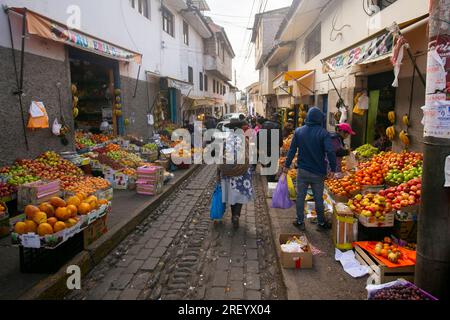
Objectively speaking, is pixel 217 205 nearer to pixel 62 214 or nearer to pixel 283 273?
pixel 283 273

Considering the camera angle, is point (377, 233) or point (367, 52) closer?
point (377, 233)

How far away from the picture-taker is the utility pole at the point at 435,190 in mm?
2689

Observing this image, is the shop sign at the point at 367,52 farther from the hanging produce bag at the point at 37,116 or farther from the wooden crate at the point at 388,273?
the hanging produce bag at the point at 37,116

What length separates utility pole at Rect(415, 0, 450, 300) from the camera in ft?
8.82

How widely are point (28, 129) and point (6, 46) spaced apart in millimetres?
1750

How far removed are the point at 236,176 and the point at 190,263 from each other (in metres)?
1.81

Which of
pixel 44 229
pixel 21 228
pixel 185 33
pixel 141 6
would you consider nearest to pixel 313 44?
pixel 141 6

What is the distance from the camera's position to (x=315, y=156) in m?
5.30

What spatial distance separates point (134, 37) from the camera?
43.3 feet

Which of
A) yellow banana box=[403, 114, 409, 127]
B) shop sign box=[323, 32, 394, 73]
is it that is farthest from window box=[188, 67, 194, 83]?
yellow banana box=[403, 114, 409, 127]

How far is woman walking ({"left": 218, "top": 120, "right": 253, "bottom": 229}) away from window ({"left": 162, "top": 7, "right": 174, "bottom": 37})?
→ 1416cm

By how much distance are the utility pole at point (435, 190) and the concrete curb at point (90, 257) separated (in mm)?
3859

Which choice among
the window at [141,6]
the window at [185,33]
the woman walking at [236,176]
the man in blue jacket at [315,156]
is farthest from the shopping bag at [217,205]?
the window at [185,33]
